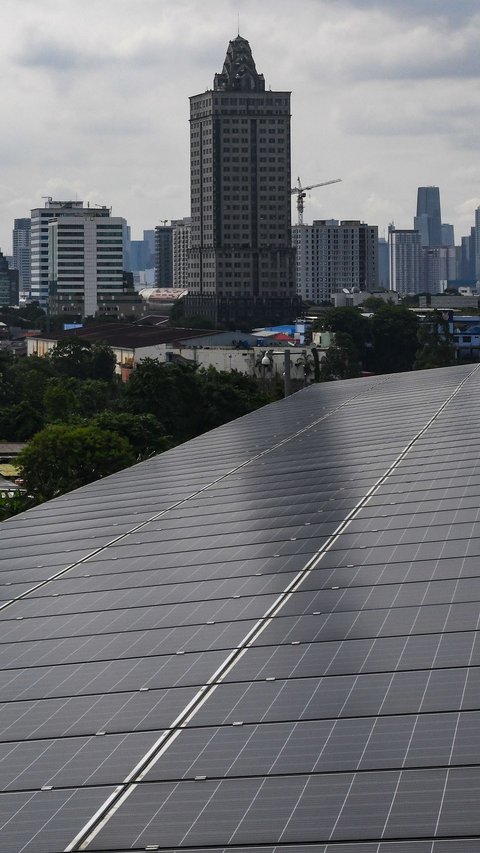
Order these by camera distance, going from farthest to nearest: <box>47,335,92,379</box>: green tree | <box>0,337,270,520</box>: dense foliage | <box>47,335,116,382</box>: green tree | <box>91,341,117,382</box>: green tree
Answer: <box>91,341,117,382</box>: green tree, <box>47,335,116,382</box>: green tree, <box>47,335,92,379</box>: green tree, <box>0,337,270,520</box>: dense foliage

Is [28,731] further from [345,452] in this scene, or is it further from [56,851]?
[345,452]

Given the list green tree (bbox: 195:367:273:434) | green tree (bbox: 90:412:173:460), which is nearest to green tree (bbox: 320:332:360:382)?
green tree (bbox: 195:367:273:434)

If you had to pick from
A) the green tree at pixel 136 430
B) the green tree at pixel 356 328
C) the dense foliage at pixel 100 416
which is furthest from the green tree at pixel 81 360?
the green tree at pixel 136 430

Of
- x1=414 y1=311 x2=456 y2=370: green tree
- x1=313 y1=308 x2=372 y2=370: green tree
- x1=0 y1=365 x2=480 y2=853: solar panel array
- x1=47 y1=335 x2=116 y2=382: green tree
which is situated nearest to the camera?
x1=0 y1=365 x2=480 y2=853: solar panel array

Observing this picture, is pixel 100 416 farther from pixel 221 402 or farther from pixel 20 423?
pixel 20 423

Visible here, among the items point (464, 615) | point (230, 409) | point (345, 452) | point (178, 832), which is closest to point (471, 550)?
point (464, 615)

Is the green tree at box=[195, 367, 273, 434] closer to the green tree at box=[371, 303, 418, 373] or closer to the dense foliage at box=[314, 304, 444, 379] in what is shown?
the dense foliage at box=[314, 304, 444, 379]

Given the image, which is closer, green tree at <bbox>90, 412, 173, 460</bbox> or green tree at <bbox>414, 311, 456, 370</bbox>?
green tree at <bbox>90, 412, 173, 460</bbox>

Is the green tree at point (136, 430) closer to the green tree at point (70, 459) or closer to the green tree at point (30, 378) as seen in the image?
the green tree at point (70, 459)
